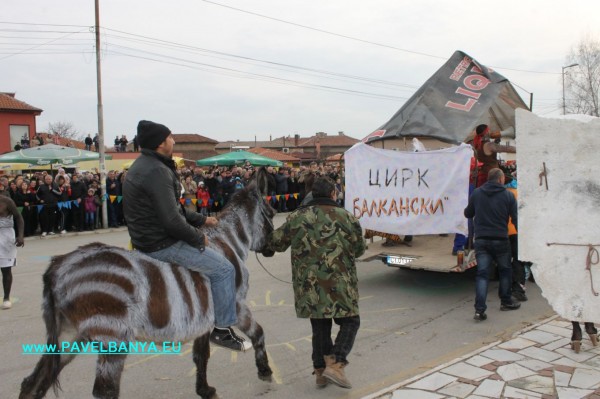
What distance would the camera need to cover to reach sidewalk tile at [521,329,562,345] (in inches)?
228

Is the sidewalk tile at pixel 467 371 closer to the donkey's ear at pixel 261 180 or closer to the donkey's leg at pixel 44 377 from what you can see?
the donkey's ear at pixel 261 180

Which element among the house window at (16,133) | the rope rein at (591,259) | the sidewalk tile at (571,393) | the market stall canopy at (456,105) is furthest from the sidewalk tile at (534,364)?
the house window at (16,133)

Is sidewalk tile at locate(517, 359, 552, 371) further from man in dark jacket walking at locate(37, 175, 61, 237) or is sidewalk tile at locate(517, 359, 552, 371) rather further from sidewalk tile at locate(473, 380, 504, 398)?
man in dark jacket walking at locate(37, 175, 61, 237)

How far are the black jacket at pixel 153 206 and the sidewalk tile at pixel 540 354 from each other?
3.58 metres

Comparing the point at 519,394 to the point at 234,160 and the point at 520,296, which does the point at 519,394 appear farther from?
the point at 234,160

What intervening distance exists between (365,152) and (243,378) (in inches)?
197

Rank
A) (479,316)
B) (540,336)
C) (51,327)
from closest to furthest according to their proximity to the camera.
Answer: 1. (51,327)
2. (540,336)
3. (479,316)

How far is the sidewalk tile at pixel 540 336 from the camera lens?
19.0ft

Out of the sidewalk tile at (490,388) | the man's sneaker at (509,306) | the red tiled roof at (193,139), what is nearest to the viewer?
the sidewalk tile at (490,388)

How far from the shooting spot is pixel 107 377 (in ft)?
11.7

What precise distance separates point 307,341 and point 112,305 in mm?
3021

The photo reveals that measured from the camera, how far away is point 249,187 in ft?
16.7

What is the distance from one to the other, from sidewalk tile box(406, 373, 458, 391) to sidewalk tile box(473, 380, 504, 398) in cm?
26

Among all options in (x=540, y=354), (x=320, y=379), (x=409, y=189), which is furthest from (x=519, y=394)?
(x=409, y=189)
